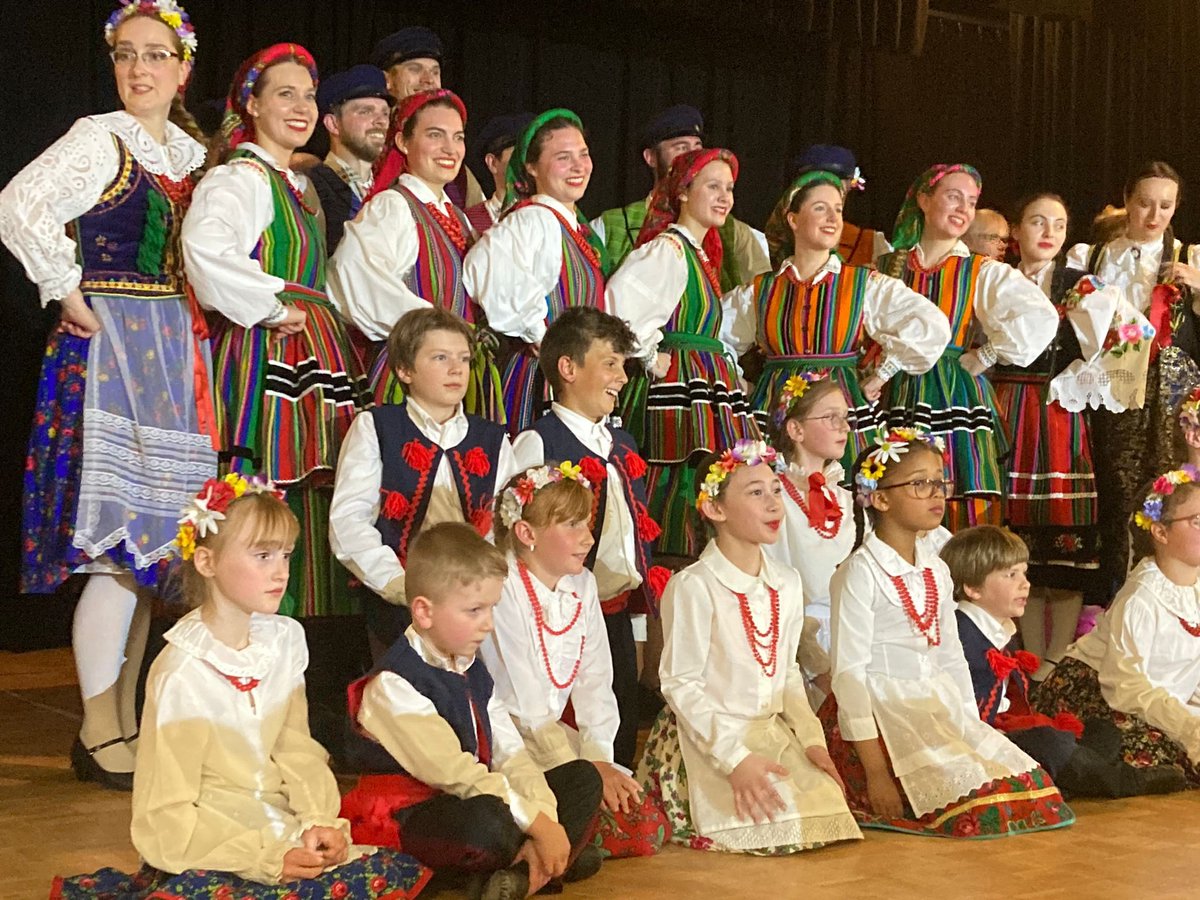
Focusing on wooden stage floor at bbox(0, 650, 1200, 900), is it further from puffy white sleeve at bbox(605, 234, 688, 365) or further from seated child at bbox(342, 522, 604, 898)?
puffy white sleeve at bbox(605, 234, 688, 365)

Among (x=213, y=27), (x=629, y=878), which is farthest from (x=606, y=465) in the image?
(x=213, y=27)

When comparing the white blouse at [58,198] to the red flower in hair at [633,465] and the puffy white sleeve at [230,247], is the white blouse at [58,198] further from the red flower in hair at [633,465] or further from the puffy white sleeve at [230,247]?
the red flower in hair at [633,465]

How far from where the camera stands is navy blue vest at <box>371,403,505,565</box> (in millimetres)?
3725

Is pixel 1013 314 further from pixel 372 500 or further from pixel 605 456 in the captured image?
pixel 372 500

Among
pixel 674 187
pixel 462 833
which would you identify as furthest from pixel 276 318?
pixel 462 833

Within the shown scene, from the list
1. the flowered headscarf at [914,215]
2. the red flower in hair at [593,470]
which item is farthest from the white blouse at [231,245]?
the flowered headscarf at [914,215]

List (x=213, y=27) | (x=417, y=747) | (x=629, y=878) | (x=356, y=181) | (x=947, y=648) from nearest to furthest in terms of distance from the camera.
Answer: (x=417, y=747) < (x=629, y=878) < (x=947, y=648) < (x=356, y=181) < (x=213, y=27)

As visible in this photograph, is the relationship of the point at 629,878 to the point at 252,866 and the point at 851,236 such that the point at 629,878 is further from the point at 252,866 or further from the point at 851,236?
the point at 851,236

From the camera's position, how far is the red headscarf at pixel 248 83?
163 inches

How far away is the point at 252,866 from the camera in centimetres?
274

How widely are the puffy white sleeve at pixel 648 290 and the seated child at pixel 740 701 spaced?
2.72 feet

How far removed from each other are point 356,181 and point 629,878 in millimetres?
2249

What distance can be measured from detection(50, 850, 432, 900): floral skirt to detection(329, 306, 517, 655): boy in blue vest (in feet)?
2.77

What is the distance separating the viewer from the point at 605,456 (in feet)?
13.0
